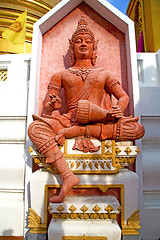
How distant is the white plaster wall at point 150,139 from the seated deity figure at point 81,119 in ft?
2.74

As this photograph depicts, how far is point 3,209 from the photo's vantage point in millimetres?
3225

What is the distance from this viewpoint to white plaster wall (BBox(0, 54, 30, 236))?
3.21 metres

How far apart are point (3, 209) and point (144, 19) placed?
8761 mm

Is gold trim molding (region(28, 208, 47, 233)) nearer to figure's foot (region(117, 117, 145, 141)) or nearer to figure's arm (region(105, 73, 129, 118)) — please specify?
figure's foot (region(117, 117, 145, 141))

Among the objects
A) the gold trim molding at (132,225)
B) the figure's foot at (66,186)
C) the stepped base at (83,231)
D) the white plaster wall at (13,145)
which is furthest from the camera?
the white plaster wall at (13,145)

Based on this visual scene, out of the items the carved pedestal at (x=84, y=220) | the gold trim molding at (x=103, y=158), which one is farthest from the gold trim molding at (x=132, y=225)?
the gold trim molding at (x=103, y=158)

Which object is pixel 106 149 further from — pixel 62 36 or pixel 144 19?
pixel 144 19

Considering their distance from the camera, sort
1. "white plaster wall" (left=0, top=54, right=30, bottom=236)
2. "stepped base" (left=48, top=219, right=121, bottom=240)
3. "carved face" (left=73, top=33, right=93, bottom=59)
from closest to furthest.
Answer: "stepped base" (left=48, top=219, right=121, bottom=240)
"white plaster wall" (left=0, top=54, right=30, bottom=236)
"carved face" (left=73, top=33, right=93, bottom=59)

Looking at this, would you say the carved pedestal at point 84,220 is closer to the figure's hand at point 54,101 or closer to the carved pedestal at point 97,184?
the carved pedestal at point 97,184

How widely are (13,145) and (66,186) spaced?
169 cm

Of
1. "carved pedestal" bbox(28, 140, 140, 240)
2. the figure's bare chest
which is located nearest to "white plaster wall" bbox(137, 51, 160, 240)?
"carved pedestal" bbox(28, 140, 140, 240)

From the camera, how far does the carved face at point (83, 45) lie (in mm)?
3471

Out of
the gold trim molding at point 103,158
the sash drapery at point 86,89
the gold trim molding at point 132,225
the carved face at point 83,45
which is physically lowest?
the gold trim molding at point 132,225

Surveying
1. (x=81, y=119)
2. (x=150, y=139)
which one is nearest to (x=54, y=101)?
(x=81, y=119)
